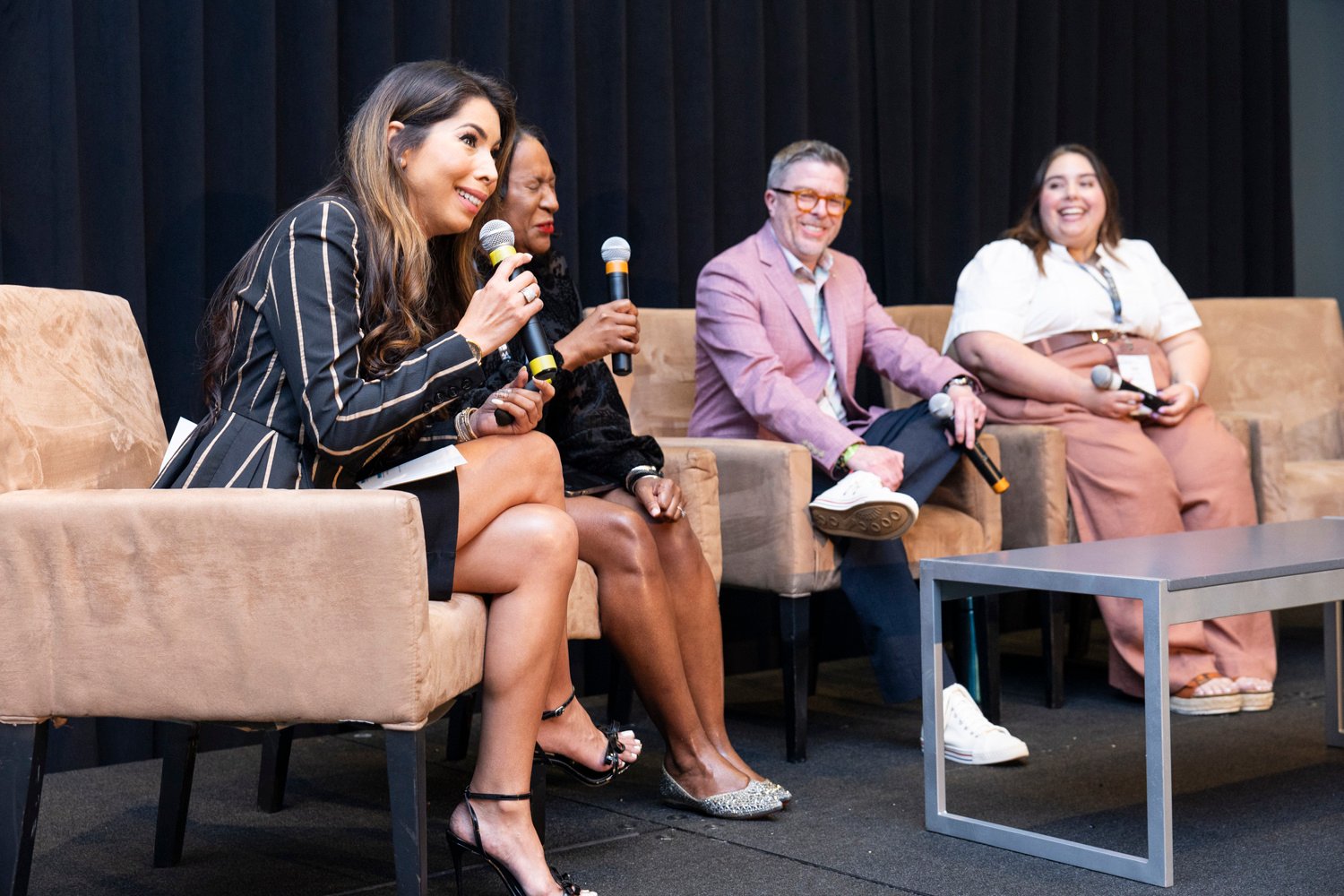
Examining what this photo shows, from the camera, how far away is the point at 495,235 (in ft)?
6.95

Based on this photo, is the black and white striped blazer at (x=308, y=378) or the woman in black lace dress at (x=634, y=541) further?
the woman in black lace dress at (x=634, y=541)

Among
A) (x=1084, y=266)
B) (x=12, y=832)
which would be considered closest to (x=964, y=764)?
(x=1084, y=266)

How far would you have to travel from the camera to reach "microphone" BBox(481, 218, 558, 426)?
6.45 ft

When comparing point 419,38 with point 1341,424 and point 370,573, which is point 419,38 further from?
point 1341,424

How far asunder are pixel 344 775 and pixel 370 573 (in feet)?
3.93

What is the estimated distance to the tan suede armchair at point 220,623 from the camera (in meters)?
1.66

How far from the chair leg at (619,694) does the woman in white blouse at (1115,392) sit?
3.42 ft

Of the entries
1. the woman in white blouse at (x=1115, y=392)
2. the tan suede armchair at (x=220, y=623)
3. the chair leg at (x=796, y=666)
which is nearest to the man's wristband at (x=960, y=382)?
the woman in white blouse at (x=1115, y=392)

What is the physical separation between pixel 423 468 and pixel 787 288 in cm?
135

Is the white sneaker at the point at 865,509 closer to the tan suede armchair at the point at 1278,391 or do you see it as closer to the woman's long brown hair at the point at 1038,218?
the tan suede armchair at the point at 1278,391

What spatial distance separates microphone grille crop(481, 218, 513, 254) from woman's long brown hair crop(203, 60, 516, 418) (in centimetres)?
11

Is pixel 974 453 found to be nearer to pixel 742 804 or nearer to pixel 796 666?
pixel 796 666

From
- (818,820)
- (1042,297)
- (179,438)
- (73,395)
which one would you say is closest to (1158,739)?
→ (818,820)

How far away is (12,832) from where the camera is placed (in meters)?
1.71
